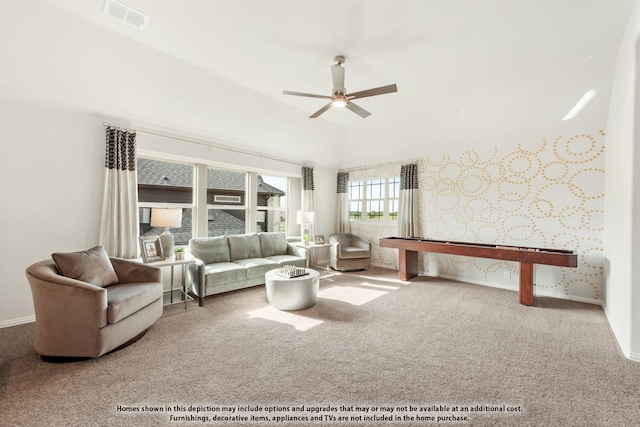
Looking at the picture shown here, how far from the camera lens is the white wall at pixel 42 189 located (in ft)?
9.39

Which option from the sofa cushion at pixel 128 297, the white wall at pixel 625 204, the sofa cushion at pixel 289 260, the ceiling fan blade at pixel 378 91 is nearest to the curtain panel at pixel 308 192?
the sofa cushion at pixel 289 260

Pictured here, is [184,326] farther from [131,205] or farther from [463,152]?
[463,152]

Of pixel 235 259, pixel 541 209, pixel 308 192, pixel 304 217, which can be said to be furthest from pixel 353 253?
pixel 541 209

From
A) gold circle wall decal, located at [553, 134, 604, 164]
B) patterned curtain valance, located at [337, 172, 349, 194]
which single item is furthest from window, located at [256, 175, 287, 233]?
gold circle wall decal, located at [553, 134, 604, 164]

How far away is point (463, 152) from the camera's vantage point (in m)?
4.82

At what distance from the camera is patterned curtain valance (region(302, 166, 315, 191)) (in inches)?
233

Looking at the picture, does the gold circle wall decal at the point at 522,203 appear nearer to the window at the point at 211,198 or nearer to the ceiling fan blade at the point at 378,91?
the ceiling fan blade at the point at 378,91

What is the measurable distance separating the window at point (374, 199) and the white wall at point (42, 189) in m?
4.96

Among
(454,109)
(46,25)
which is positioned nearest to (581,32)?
(454,109)

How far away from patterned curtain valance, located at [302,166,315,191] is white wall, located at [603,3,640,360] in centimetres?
464

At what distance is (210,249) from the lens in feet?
13.8

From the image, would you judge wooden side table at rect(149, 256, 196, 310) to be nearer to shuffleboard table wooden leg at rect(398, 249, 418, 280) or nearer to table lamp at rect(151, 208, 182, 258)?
table lamp at rect(151, 208, 182, 258)

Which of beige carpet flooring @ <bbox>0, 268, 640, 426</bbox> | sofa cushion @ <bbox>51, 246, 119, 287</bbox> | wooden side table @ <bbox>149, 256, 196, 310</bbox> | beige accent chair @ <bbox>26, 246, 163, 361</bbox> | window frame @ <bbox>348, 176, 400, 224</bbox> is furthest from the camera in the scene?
window frame @ <bbox>348, 176, 400, 224</bbox>

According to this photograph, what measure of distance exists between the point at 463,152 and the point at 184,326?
5110 millimetres
